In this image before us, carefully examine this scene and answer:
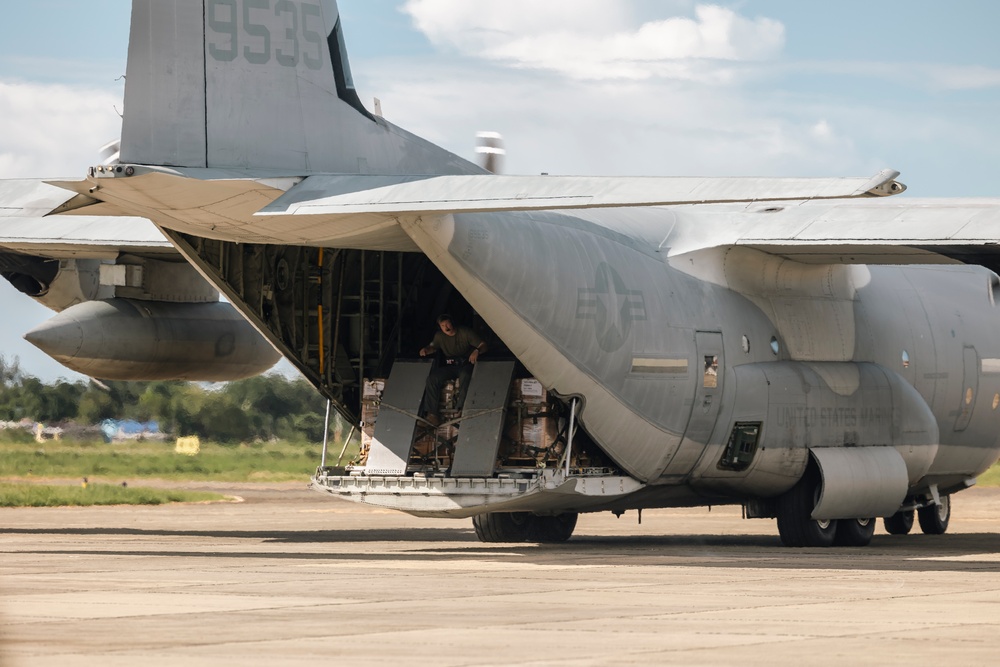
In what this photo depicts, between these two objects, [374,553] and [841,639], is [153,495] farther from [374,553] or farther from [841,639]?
[841,639]

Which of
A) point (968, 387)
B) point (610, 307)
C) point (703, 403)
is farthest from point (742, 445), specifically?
point (968, 387)

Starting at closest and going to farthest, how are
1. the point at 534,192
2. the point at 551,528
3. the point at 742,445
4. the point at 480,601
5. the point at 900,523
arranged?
the point at 480,601, the point at 534,192, the point at 742,445, the point at 551,528, the point at 900,523

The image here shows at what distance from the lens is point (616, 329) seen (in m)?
16.4

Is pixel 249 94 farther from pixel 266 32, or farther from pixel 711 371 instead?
pixel 711 371

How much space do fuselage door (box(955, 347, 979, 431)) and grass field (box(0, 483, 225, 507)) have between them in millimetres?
15046

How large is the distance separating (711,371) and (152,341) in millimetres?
7260

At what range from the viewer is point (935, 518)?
22156 mm

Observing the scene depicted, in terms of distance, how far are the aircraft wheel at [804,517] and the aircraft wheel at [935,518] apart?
4.05 m

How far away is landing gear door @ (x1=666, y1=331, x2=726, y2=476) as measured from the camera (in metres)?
17.3

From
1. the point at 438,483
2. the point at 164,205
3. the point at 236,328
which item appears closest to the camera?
the point at 164,205

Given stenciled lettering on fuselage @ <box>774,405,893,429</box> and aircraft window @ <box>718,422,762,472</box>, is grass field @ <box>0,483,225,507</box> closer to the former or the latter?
aircraft window @ <box>718,422,762,472</box>

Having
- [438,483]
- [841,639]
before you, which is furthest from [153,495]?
[841,639]

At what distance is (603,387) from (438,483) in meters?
2.00

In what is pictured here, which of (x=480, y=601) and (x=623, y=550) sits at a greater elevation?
(x=480, y=601)
